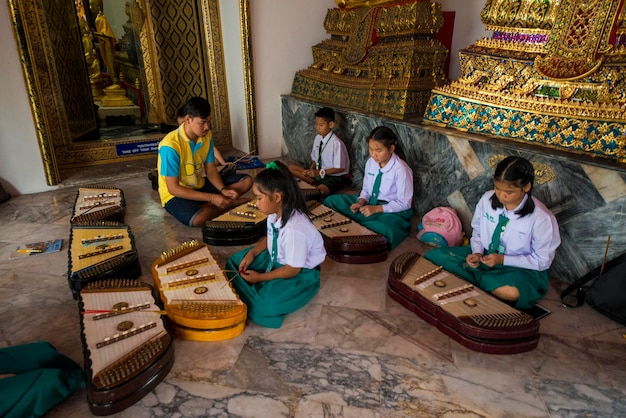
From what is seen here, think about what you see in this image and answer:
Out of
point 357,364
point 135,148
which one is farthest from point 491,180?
point 135,148

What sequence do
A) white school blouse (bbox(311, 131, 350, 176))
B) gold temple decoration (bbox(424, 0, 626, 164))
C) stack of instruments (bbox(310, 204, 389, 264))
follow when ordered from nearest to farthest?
gold temple decoration (bbox(424, 0, 626, 164)) < stack of instruments (bbox(310, 204, 389, 264)) < white school blouse (bbox(311, 131, 350, 176))

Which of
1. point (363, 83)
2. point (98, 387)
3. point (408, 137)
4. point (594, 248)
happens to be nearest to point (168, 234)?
point (98, 387)

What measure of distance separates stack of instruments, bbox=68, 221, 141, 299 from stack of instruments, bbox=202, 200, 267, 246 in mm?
600

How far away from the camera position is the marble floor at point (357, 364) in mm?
1971

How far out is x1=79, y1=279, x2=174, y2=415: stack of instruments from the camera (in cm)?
186

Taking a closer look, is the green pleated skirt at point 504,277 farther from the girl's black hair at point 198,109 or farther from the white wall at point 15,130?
the white wall at point 15,130

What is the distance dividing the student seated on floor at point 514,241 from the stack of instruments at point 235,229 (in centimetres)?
155

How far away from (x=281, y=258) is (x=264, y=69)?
3619mm

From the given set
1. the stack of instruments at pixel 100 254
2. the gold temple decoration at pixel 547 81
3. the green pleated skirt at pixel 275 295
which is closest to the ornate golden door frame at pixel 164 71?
the stack of instruments at pixel 100 254

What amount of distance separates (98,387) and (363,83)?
12.7 ft

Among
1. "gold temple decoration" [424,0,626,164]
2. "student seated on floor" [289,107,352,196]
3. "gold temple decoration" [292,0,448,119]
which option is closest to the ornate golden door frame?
"gold temple decoration" [292,0,448,119]

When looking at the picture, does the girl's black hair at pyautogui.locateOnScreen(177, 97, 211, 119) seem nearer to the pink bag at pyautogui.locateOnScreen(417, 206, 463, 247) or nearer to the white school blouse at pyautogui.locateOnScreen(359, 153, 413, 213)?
the white school blouse at pyautogui.locateOnScreen(359, 153, 413, 213)

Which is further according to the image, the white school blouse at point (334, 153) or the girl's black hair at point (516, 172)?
the white school blouse at point (334, 153)

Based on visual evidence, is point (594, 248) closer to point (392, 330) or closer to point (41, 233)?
point (392, 330)
